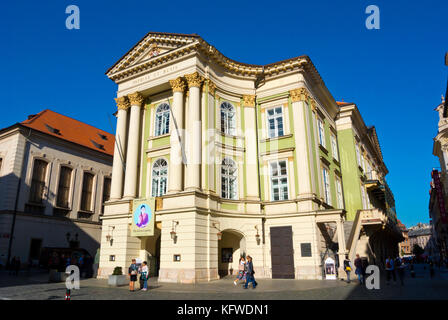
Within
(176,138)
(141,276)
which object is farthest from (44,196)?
(141,276)

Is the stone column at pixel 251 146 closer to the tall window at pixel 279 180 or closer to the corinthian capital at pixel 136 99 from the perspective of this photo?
the tall window at pixel 279 180

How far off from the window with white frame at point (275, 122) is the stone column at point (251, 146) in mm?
1212

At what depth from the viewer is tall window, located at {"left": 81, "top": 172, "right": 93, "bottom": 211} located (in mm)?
38344

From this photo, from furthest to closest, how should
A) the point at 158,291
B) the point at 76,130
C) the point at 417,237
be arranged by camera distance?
the point at 417,237 < the point at 76,130 < the point at 158,291

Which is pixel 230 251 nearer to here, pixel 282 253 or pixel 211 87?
pixel 282 253

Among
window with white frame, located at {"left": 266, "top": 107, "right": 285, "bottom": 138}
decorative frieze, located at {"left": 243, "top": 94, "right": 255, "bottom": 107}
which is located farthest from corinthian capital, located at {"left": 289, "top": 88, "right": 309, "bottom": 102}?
decorative frieze, located at {"left": 243, "top": 94, "right": 255, "bottom": 107}

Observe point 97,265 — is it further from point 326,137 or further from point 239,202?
point 326,137

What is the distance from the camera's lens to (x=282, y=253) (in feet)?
74.1

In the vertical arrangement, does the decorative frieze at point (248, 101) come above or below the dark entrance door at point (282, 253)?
above

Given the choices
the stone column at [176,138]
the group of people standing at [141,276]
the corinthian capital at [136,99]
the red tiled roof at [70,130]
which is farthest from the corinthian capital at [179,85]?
the red tiled roof at [70,130]

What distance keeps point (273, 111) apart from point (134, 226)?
13294 mm

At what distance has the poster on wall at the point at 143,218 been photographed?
851 inches

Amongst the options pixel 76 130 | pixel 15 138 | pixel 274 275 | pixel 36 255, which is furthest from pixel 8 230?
pixel 274 275

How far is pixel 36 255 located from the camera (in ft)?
108
